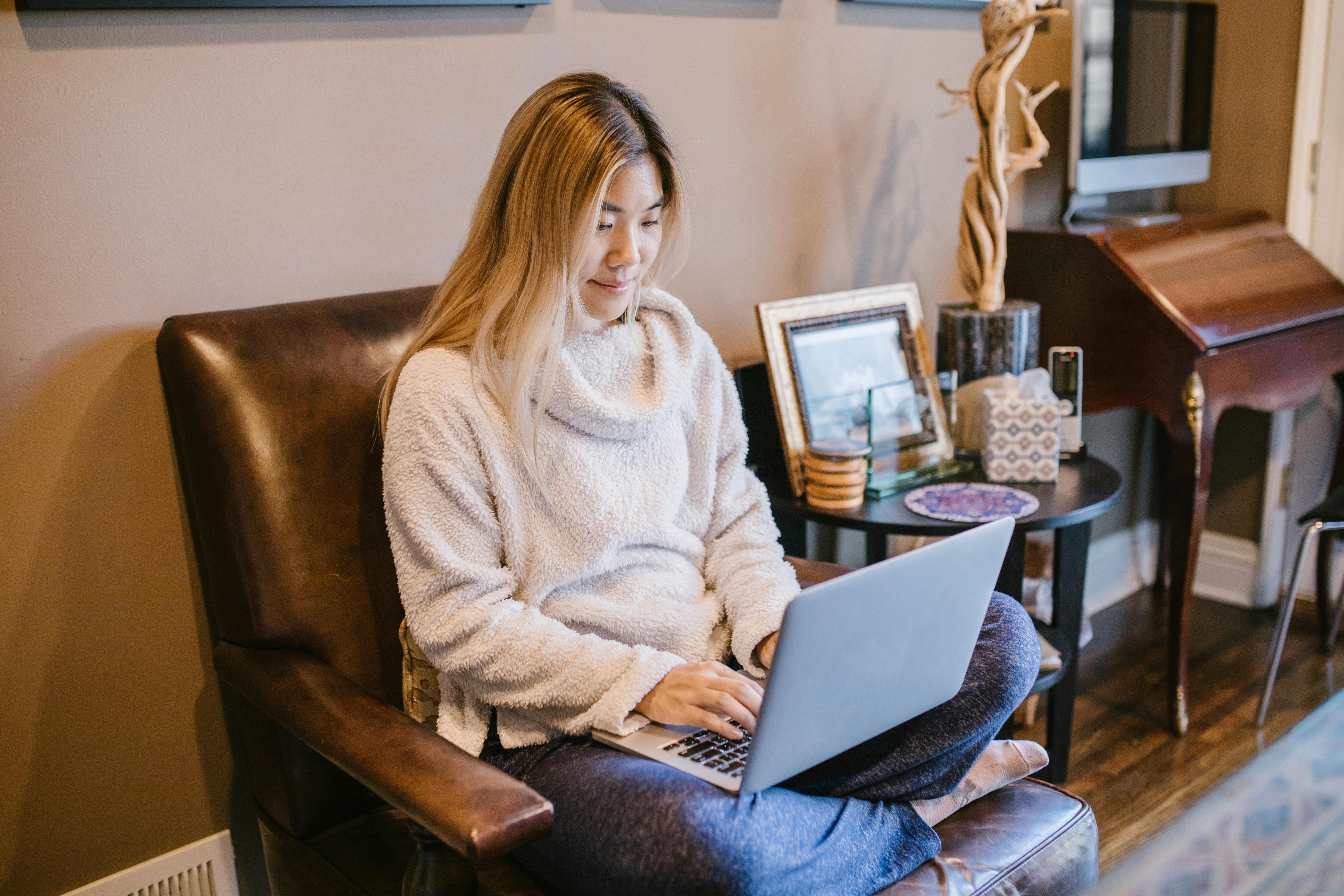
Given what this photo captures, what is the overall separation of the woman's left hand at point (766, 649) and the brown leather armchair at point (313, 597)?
0.81ft

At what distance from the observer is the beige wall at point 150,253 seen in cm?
113

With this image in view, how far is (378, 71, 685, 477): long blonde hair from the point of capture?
1096mm

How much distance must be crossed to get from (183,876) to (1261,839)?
4.16ft

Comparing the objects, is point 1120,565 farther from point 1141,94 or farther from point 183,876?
point 183,876

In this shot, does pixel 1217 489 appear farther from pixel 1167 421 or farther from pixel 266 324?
pixel 266 324

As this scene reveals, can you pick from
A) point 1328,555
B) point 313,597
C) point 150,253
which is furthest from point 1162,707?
point 150,253

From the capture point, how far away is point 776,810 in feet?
3.09

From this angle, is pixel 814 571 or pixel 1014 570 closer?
pixel 814 571

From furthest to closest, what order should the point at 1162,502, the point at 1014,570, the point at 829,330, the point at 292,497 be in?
the point at 1162,502, the point at 829,330, the point at 1014,570, the point at 292,497

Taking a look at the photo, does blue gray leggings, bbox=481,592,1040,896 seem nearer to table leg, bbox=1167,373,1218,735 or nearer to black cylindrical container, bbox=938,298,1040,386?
black cylindrical container, bbox=938,298,1040,386

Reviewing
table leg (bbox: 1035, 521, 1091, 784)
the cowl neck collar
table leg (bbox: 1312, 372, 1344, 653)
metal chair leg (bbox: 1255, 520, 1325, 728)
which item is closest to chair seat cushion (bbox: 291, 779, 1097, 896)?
the cowl neck collar

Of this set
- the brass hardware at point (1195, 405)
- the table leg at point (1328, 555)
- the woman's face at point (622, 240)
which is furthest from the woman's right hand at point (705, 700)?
the table leg at point (1328, 555)

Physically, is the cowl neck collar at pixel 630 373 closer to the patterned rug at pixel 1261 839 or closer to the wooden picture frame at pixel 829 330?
the wooden picture frame at pixel 829 330

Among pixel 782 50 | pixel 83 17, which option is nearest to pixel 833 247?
pixel 782 50
